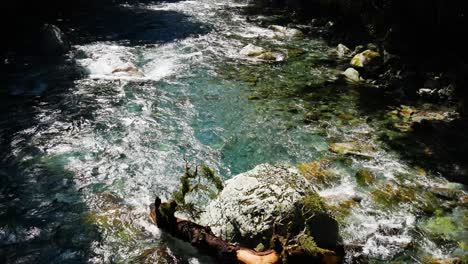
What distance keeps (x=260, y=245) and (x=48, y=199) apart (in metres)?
3.94

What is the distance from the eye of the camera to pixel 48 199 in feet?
22.8

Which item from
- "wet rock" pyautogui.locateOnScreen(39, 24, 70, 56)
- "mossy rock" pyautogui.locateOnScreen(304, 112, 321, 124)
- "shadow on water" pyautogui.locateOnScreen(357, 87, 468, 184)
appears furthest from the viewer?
"wet rock" pyautogui.locateOnScreen(39, 24, 70, 56)

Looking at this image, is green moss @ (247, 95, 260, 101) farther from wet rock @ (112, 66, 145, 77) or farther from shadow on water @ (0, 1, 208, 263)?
shadow on water @ (0, 1, 208, 263)

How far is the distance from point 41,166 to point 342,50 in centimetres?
1194

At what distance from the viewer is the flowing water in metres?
6.13

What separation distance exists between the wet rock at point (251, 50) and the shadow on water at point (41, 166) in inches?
149

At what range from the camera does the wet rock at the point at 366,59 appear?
1394cm

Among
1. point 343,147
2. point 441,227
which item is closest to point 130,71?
point 343,147

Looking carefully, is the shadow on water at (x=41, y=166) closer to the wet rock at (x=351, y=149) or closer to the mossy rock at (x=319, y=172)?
the mossy rock at (x=319, y=172)

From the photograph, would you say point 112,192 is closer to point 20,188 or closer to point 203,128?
point 20,188

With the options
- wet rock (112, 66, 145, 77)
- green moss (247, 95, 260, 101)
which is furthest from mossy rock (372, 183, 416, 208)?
wet rock (112, 66, 145, 77)

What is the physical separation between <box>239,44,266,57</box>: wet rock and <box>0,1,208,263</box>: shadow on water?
3782 millimetres

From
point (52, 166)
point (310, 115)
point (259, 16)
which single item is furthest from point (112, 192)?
point (259, 16)

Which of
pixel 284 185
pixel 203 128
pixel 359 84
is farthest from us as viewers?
pixel 359 84
